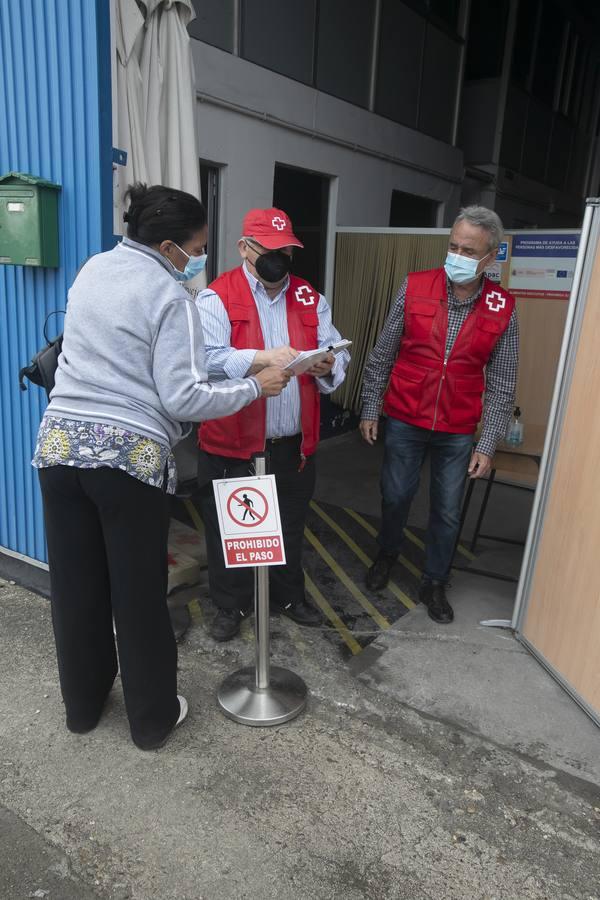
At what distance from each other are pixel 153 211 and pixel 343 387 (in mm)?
4811

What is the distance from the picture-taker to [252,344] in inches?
111

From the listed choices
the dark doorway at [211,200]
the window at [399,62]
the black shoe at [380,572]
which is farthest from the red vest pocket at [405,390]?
the window at [399,62]

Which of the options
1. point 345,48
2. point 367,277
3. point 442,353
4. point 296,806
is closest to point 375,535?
point 442,353

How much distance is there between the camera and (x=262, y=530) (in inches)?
95.2

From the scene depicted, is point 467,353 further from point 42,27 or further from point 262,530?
point 42,27

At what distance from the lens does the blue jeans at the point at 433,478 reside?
3369mm

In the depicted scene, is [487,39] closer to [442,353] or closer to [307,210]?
[307,210]

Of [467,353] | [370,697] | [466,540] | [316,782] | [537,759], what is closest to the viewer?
[316,782]

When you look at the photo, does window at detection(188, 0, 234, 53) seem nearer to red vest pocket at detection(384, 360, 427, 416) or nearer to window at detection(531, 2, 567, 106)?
red vest pocket at detection(384, 360, 427, 416)

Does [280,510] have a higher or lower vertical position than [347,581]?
higher

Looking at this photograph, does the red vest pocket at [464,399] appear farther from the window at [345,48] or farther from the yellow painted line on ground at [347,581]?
the window at [345,48]

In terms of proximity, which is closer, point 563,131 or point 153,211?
point 153,211

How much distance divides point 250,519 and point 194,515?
2.18 metres

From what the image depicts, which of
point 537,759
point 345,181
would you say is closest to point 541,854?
point 537,759
